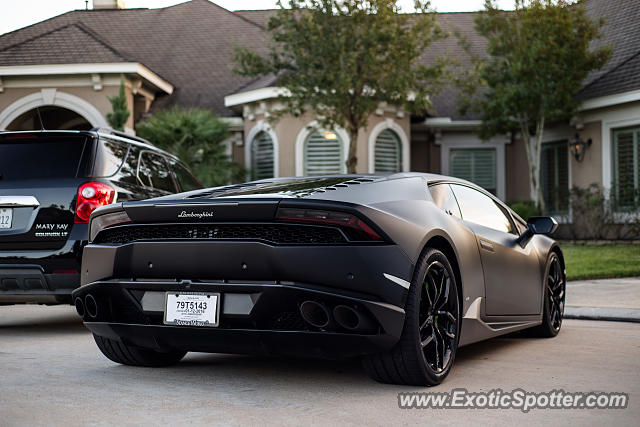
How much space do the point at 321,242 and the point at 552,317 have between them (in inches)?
130

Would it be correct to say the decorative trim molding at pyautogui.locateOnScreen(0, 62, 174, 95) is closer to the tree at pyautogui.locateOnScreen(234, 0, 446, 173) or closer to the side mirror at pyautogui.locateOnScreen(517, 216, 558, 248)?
the tree at pyautogui.locateOnScreen(234, 0, 446, 173)

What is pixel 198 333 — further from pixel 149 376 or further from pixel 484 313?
pixel 484 313

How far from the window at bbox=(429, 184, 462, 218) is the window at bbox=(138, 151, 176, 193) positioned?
11.6ft

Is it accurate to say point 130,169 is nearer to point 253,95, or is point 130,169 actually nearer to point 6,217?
point 6,217

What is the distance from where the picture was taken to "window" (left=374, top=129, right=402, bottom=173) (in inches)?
811

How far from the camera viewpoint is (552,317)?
6.89 meters

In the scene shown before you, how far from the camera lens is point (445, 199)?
17.5 ft

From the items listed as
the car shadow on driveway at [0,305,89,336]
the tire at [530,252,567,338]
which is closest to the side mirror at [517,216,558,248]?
the tire at [530,252,567,338]

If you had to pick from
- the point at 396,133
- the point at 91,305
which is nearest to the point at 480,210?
the point at 91,305

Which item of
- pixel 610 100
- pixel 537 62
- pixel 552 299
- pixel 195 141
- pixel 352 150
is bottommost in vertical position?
pixel 552 299

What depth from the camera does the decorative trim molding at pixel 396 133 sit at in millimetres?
20172

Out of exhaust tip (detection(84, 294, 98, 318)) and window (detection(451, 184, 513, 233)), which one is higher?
window (detection(451, 184, 513, 233))

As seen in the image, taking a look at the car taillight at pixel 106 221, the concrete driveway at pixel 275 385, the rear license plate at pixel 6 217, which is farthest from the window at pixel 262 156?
the car taillight at pixel 106 221

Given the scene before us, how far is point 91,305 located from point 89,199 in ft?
7.24
